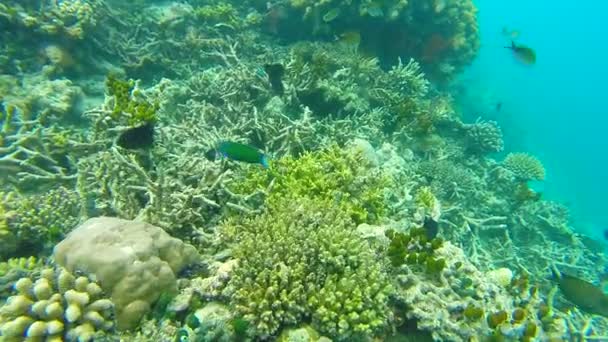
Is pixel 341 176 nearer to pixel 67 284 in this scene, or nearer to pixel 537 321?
pixel 537 321

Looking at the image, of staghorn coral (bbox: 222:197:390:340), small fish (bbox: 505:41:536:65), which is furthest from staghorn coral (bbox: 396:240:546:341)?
small fish (bbox: 505:41:536:65)

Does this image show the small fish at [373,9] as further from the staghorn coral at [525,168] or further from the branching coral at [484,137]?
the staghorn coral at [525,168]

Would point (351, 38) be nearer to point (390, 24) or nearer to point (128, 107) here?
point (390, 24)

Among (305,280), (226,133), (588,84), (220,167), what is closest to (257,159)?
(220,167)

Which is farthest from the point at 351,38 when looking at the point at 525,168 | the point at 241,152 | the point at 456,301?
the point at 456,301

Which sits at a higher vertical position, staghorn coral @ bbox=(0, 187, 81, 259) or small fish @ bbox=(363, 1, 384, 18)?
small fish @ bbox=(363, 1, 384, 18)

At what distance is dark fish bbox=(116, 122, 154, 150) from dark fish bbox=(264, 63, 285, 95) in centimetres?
268

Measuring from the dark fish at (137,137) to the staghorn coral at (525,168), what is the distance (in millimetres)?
9507

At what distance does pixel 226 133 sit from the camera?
5.77 metres

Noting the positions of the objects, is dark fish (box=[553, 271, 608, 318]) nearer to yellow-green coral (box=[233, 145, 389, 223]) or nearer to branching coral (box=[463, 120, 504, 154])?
yellow-green coral (box=[233, 145, 389, 223])

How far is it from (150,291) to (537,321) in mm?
3831

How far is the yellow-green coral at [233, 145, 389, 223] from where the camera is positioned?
14.2 ft

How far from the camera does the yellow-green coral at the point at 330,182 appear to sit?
4.34 meters

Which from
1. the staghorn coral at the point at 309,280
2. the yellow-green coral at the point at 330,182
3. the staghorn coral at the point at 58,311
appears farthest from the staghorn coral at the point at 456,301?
the staghorn coral at the point at 58,311
